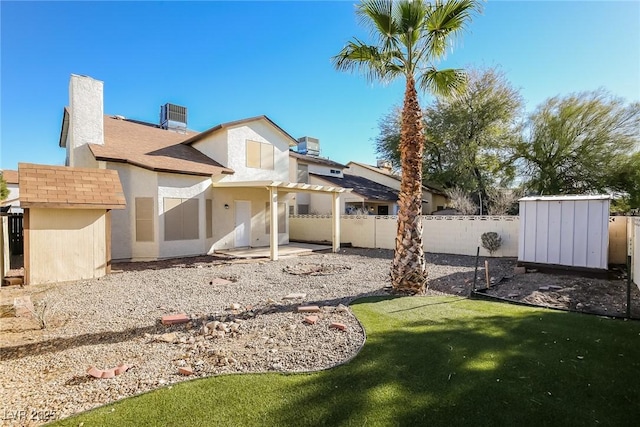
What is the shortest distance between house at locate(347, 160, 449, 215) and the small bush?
1505 centimetres

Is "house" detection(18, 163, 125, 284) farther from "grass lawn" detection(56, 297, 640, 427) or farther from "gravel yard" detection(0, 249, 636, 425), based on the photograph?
"grass lawn" detection(56, 297, 640, 427)

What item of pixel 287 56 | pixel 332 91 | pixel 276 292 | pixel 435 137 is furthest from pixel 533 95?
pixel 276 292

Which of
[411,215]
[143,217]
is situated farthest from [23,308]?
[411,215]

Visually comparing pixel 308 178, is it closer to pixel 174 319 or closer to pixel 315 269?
pixel 315 269

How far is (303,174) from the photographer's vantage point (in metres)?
25.8

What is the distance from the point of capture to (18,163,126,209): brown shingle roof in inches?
371

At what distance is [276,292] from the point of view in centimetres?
855

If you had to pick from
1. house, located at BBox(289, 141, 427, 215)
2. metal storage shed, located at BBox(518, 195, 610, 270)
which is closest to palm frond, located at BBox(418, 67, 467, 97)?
metal storage shed, located at BBox(518, 195, 610, 270)

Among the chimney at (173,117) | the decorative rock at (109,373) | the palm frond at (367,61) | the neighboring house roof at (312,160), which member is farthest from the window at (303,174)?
the decorative rock at (109,373)

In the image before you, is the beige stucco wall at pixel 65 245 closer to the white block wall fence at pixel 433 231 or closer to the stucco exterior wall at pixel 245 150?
the stucco exterior wall at pixel 245 150

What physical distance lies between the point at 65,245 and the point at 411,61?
39.3ft

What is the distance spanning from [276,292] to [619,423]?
6.92 metres

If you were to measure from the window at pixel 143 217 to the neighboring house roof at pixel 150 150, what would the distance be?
1.57 m

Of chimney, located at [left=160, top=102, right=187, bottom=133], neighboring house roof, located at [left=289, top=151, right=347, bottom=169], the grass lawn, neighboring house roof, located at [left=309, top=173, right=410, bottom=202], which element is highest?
chimney, located at [left=160, top=102, right=187, bottom=133]
